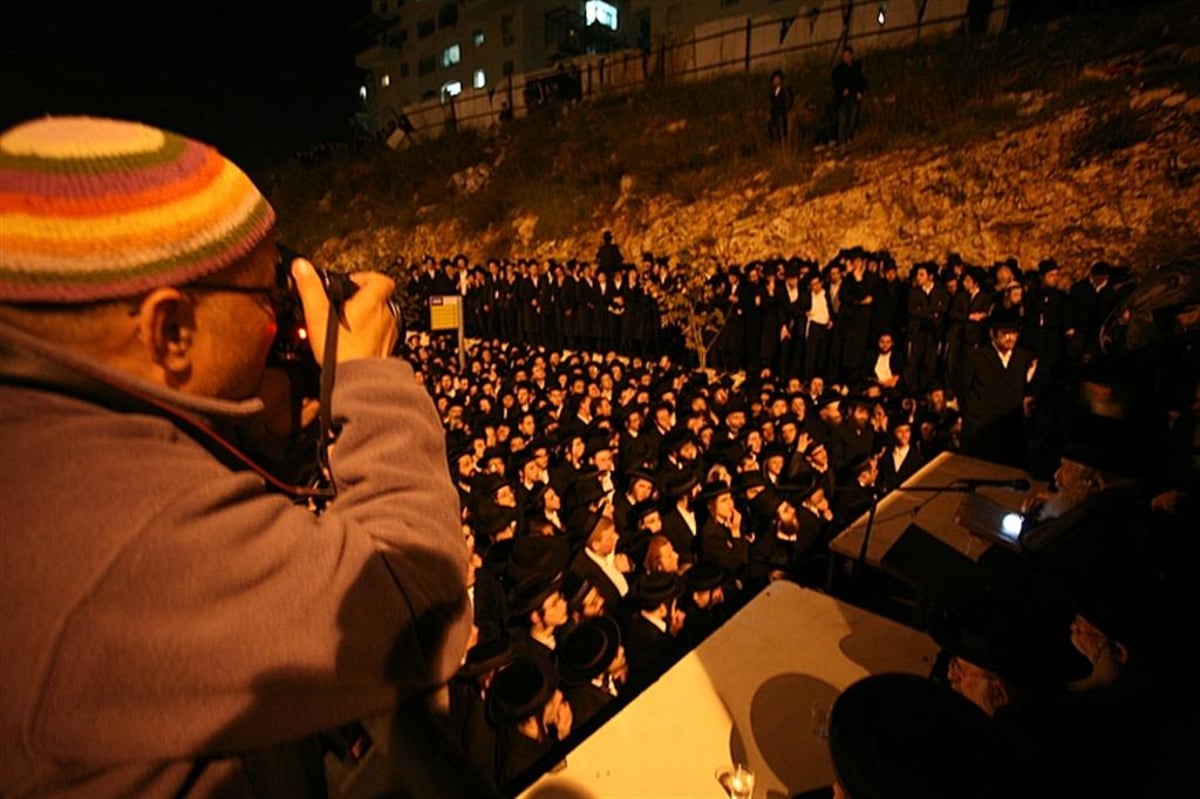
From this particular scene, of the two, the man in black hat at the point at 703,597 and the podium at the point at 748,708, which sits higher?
the podium at the point at 748,708

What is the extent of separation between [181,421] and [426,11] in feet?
180

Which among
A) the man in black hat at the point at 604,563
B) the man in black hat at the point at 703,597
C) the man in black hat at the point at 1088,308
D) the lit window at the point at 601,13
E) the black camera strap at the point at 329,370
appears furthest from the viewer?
the lit window at the point at 601,13

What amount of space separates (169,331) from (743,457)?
7.48 meters

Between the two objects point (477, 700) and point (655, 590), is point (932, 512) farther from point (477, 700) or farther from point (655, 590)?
point (477, 700)

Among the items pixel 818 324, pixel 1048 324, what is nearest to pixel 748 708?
pixel 1048 324

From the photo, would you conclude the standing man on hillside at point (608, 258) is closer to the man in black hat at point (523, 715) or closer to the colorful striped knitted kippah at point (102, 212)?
the man in black hat at point (523, 715)

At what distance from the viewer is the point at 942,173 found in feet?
50.4

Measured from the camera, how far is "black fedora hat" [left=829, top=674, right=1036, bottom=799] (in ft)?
5.62

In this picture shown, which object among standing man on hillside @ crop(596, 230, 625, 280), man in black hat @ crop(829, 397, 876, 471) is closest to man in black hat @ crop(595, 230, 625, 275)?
standing man on hillside @ crop(596, 230, 625, 280)

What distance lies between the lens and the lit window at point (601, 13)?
44.3m

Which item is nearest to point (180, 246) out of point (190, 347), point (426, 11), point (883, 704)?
point (190, 347)

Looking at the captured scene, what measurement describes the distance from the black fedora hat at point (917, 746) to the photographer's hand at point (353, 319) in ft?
5.75

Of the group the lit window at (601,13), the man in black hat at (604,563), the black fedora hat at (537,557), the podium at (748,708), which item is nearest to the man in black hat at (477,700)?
the podium at (748,708)

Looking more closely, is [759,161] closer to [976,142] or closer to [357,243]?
[976,142]
